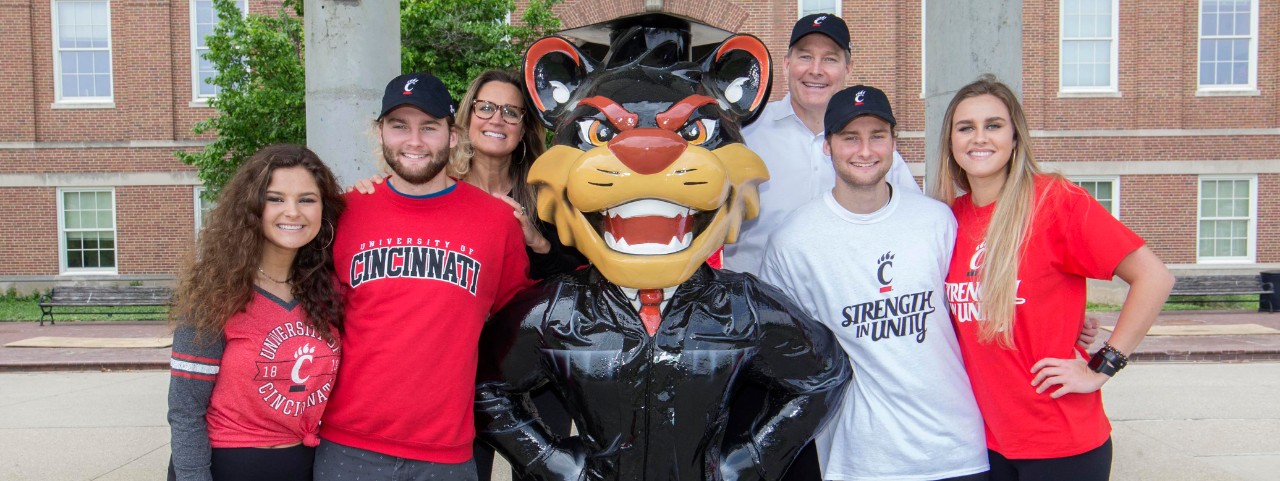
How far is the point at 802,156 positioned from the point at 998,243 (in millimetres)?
1042

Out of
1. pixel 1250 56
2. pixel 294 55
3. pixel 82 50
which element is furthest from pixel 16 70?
pixel 1250 56

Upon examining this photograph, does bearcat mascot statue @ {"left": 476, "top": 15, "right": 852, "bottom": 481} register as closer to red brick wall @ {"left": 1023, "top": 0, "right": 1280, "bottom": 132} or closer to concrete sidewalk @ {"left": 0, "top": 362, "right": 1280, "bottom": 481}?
concrete sidewalk @ {"left": 0, "top": 362, "right": 1280, "bottom": 481}

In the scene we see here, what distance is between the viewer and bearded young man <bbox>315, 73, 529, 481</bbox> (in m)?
2.46

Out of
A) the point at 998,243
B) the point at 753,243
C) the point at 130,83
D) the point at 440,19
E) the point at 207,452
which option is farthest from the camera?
the point at 130,83

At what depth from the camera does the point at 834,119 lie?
2656 millimetres

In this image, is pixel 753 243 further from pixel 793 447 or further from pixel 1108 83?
pixel 1108 83

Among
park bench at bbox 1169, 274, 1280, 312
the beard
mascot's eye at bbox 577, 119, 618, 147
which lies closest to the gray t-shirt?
mascot's eye at bbox 577, 119, 618, 147

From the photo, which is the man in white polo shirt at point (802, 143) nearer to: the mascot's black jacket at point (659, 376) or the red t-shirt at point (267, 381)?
the mascot's black jacket at point (659, 376)

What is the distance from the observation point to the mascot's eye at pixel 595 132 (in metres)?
2.47

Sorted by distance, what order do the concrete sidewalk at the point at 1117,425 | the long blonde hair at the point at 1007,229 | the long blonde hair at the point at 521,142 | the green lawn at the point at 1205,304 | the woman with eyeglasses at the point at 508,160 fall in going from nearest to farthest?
the long blonde hair at the point at 1007,229
the woman with eyeglasses at the point at 508,160
the long blonde hair at the point at 521,142
the concrete sidewalk at the point at 1117,425
the green lawn at the point at 1205,304

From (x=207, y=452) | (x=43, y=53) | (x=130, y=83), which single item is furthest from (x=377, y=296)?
(x=43, y=53)

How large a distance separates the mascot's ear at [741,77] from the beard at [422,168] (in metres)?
0.86

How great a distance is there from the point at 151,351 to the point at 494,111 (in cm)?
988

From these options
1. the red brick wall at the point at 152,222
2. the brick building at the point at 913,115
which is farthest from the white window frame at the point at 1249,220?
the red brick wall at the point at 152,222
